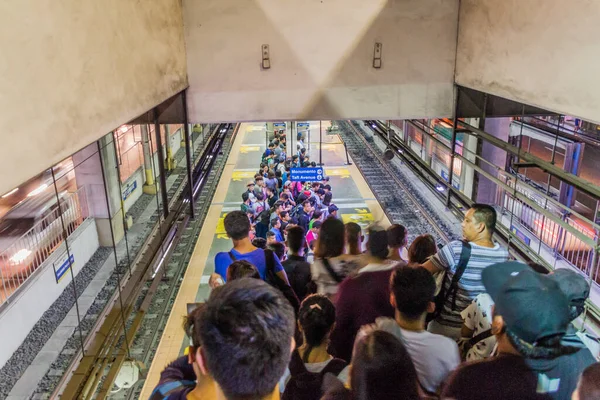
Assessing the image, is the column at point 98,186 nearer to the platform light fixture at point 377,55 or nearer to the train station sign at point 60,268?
the train station sign at point 60,268

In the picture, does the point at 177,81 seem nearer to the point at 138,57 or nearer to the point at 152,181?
the point at 138,57

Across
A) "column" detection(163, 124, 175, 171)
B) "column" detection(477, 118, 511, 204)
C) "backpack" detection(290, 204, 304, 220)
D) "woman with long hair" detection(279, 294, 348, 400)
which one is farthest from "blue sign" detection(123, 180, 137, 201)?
"woman with long hair" detection(279, 294, 348, 400)

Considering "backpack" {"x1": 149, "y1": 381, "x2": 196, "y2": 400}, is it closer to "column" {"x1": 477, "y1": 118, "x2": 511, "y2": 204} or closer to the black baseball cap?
the black baseball cap

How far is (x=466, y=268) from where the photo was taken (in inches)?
106

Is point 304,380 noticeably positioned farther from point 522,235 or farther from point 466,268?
point 522,235

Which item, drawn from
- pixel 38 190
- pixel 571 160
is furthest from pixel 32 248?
pixel 571 160

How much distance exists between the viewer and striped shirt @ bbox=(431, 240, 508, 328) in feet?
8.84

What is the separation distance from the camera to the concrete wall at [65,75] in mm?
2266

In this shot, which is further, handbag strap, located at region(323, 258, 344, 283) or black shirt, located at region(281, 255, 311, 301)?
black shirt, located at region(281, 255, 311, 301)

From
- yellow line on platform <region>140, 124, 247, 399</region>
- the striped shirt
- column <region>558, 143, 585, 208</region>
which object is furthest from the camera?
column <region>558, 143, 585, 208</region>

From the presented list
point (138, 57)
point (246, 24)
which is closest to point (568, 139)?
point (246, 24)

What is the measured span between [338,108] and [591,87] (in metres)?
3.10

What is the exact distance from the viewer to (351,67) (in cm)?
593

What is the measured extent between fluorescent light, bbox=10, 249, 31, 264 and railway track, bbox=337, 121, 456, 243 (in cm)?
550
